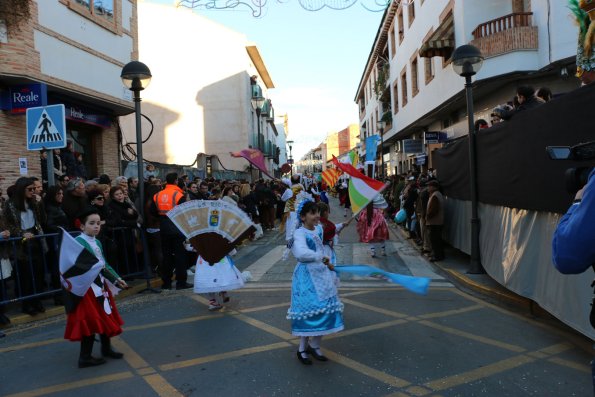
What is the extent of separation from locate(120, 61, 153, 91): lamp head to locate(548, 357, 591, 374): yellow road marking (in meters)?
7.19

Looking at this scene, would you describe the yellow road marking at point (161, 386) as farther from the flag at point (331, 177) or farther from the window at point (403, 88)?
the window at point (403, 88)

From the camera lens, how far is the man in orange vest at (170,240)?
7551 mm

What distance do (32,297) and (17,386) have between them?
89.8 inches

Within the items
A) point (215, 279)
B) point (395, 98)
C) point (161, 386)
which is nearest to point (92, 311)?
point (161, 386)

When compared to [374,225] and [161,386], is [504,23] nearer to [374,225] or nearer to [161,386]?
[374,225]

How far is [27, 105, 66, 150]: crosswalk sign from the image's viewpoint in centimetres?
668

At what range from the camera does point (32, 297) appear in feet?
19.6

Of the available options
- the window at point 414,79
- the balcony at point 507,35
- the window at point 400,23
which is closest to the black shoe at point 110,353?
the balcony at point 507,35

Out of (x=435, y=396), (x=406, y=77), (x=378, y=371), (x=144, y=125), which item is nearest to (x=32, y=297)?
(x=378, y=371)

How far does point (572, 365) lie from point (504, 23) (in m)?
11.5

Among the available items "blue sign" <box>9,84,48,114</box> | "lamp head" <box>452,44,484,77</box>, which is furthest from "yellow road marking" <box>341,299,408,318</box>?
"blue sign" <box>9,84,48,114</box>

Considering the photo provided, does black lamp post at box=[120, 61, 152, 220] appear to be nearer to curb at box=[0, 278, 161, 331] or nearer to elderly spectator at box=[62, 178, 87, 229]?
elderly spectator at box=[62, 178, 87, 229]

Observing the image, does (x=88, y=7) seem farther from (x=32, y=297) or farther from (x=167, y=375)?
(x=167, y=375)

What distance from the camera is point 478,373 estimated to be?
3.89 m
